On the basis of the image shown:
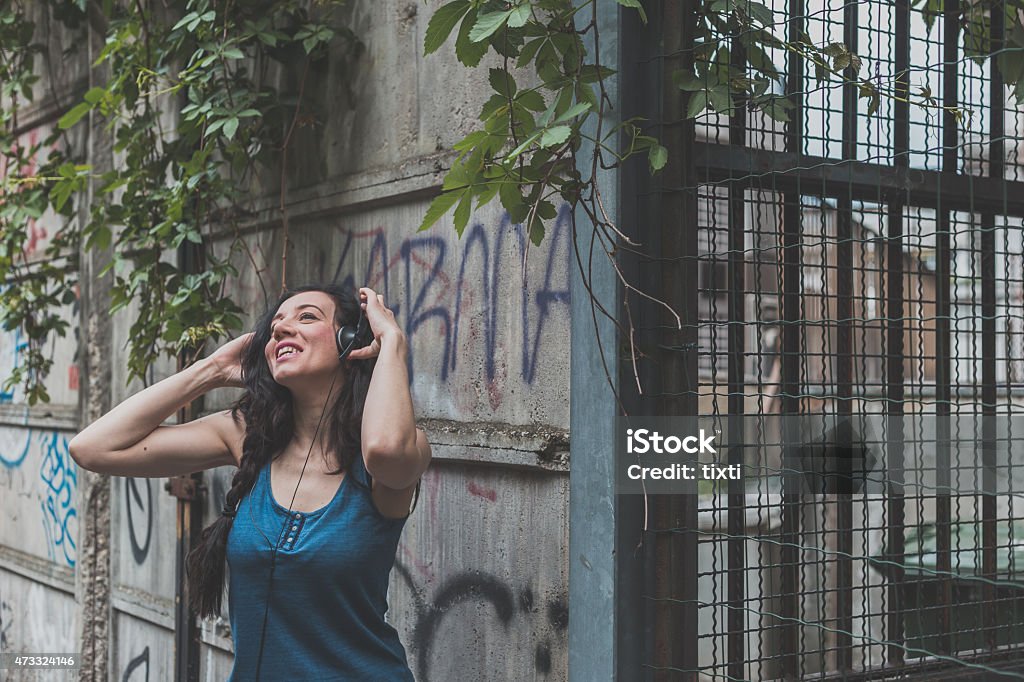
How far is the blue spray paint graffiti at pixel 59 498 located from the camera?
21.1ft

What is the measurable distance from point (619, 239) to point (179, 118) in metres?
2.98

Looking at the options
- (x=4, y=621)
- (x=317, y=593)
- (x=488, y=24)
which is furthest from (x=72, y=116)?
(x=4, y=621)

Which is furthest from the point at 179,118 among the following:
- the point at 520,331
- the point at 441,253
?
the point at 520,331

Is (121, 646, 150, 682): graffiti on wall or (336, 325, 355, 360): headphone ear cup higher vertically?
(336, 325, 355, 360): headphone ear cup

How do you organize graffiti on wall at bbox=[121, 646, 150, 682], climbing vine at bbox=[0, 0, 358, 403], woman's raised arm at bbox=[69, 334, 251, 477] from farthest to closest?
graffiti on wall at bbox=[121, 646, 150, 682] < climbing vine at bbox=[0, 0, 358, 403] < woman's raised arm at bbox=[69, 334, 251, 477]

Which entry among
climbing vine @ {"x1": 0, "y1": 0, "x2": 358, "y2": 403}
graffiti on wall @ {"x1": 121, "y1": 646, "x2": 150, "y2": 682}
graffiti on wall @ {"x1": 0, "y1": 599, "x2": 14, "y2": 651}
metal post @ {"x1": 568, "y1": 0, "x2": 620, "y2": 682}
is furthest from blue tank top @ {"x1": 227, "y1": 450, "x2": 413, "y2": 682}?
graffiti on wall @ {"x1": 0, "y1": 599, "x2": 14, "y2": 651}

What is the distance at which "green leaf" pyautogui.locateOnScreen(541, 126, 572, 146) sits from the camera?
8.68ft

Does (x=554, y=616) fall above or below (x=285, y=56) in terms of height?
below

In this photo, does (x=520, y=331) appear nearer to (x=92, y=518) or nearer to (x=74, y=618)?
(x=92, y=518)

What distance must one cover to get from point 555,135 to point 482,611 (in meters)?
1.60

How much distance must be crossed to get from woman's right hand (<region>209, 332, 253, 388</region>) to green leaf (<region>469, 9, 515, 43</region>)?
117cm

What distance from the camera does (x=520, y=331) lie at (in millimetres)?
3479

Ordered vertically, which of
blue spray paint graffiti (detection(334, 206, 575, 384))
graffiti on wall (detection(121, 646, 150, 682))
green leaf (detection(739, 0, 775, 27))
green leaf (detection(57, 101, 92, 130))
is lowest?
graffiti on wall (detection(121, 646, 150, 682))
